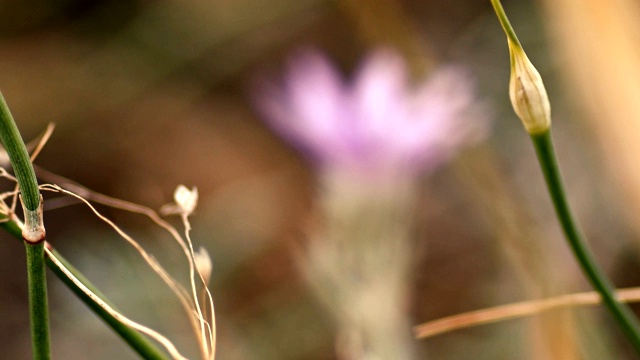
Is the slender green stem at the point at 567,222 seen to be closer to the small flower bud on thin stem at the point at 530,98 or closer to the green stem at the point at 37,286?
the small flower bud on thin stem at the point at 530,98

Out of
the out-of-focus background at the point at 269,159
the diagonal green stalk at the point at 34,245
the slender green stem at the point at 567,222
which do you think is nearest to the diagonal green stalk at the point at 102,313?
the diagonal green stalk at the point at 34,245

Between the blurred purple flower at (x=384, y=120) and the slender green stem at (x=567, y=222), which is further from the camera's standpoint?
the blurred purple flower at (x=384, y=120)

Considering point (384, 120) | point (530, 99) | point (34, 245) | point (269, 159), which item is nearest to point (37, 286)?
point (34, 245)

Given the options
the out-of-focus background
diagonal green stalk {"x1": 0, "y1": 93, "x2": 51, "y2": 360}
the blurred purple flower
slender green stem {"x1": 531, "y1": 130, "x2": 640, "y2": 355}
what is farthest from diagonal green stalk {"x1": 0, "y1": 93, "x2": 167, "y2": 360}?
the blurred purple flower

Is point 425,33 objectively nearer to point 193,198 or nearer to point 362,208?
point 362,208

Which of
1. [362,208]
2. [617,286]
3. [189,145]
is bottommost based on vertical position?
[617,286]

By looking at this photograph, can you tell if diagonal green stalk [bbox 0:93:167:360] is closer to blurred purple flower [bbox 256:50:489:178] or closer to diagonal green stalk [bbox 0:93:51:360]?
diagonal green stalk [bbox 0:93:51:360]

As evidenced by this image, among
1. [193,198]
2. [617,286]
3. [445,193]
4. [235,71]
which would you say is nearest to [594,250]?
[617,286]
